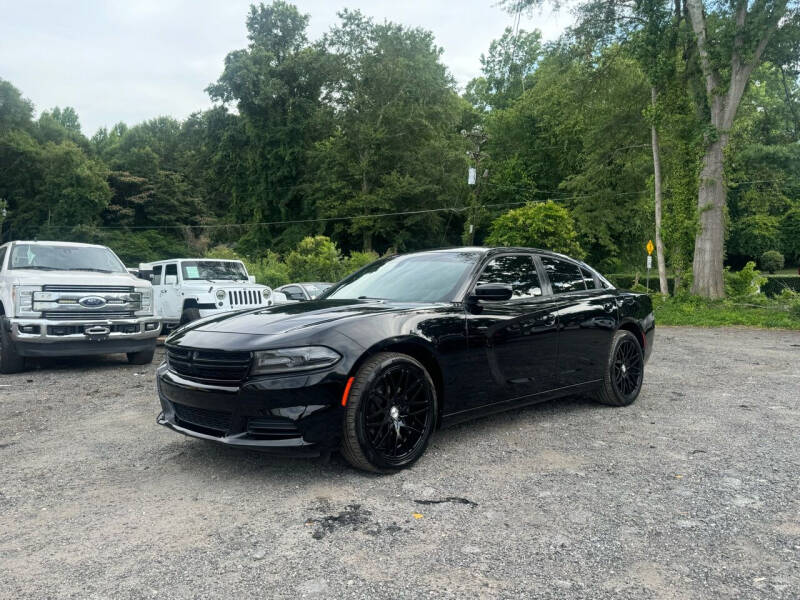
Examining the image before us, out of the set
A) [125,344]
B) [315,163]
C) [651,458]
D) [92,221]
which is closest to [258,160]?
[315,163]

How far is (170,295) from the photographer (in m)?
13.0

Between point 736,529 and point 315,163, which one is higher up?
point 315,163

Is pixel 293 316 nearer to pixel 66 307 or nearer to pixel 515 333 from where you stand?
pixel 515 333

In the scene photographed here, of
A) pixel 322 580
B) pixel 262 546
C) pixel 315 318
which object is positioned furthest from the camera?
pixel 315 318

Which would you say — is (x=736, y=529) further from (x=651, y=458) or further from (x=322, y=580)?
(x=322, y=580)

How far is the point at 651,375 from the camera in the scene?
316 inches

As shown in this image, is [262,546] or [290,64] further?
[290,64]

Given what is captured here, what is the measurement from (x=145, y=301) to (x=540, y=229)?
20.4m

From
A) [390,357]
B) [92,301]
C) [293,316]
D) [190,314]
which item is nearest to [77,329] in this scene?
[92,301]

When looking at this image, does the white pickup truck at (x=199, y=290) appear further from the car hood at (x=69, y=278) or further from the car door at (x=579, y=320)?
the car door at (x=579, y=320)

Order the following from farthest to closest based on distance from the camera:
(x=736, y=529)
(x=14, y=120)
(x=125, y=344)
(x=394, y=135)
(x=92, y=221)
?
1. (x=14, y=120)
2. (x=92, y=221)
3. (x=394, y=135)
4. (x=125, y=344)
5. (x=736, y=529)

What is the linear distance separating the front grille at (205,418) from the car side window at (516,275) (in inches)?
84.8

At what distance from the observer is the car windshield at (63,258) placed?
30.9ft

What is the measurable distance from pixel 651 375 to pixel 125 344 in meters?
7.39
